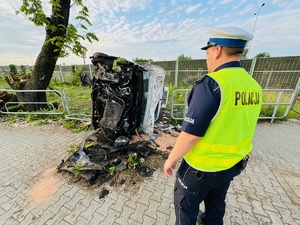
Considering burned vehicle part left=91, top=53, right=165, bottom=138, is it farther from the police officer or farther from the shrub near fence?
the shrub near fence

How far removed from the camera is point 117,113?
341cm

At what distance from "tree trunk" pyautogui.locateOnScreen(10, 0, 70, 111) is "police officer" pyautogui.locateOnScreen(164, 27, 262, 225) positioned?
18.7ft

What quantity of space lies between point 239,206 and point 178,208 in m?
1.38

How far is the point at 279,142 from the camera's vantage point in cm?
397

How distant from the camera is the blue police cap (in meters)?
1.04

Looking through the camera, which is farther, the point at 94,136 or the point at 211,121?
the point at 94,136

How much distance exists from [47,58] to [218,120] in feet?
21.9

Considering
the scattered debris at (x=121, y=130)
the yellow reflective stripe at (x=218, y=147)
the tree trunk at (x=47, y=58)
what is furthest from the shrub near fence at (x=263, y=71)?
the yellow reflective stripe at (x=218, y=147)

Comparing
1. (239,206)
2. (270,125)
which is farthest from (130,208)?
(270,125)

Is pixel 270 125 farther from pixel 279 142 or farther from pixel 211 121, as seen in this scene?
pixel 211 121

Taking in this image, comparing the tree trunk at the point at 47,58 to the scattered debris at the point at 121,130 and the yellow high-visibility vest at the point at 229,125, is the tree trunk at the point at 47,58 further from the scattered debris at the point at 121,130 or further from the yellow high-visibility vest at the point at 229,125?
the yellow high-visibility vest at the point at 229,125

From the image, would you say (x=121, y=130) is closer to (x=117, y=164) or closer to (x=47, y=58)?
(x=117, y=164)

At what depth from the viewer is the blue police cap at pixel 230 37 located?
3.42 ft

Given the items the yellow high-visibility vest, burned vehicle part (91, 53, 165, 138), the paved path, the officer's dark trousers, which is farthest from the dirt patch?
the yellow high-visibility vest
